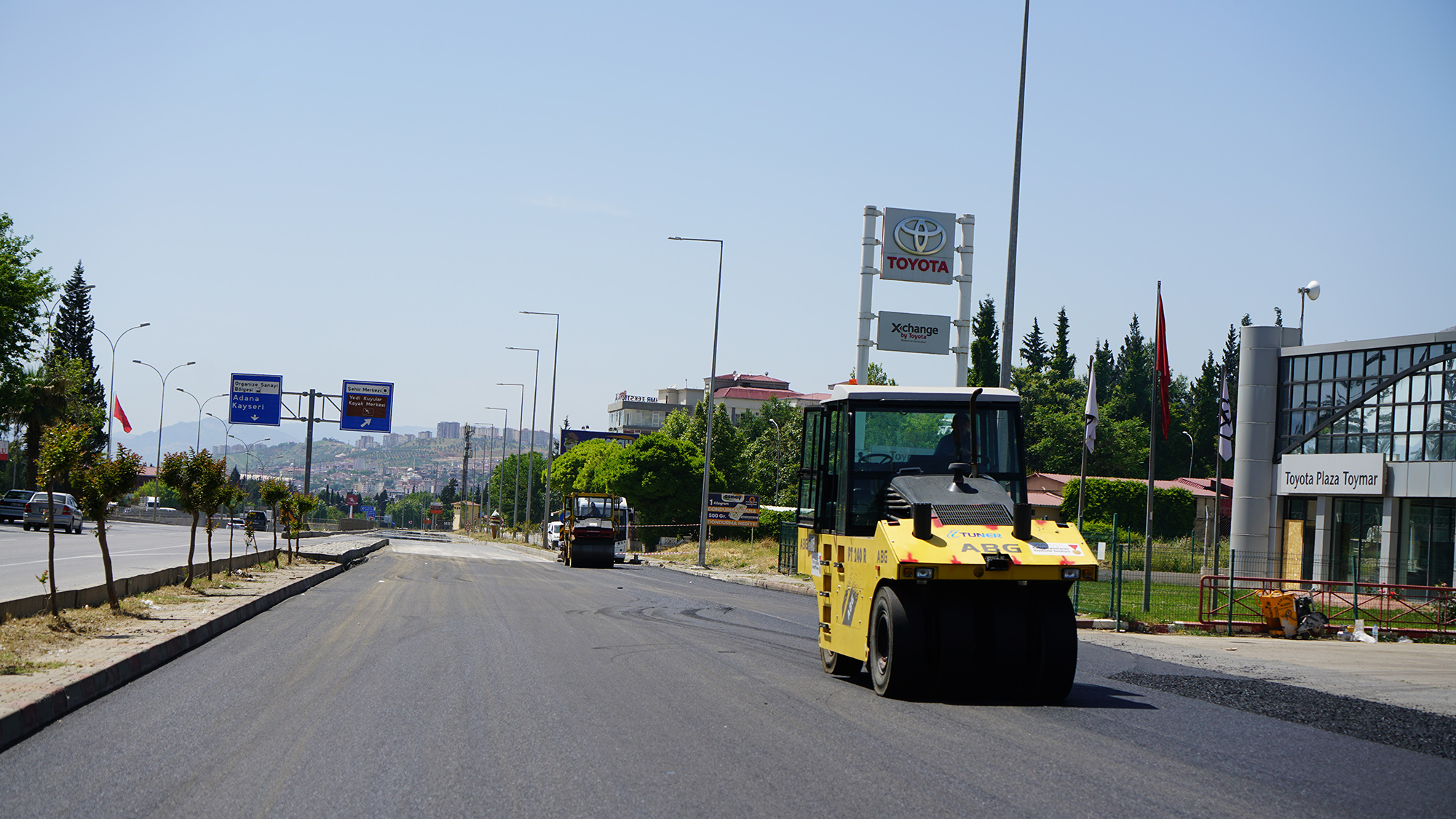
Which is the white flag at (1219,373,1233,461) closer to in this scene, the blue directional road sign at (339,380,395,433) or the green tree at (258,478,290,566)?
the green tree at (258,478,290,566)

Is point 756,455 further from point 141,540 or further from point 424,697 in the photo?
point 424,697

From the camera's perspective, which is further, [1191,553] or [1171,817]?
[1191,553]

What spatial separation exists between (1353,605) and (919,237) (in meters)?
12.1

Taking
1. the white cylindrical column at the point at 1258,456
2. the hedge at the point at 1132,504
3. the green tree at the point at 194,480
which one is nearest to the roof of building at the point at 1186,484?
the hedge at the point at 1132,504

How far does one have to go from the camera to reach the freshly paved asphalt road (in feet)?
21.1

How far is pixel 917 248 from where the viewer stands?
2784 centimetres

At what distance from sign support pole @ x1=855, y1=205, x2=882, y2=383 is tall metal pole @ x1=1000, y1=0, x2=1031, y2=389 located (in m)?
5.45

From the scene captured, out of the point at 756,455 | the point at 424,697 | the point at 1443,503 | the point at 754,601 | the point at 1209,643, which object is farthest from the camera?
the point at 756,455

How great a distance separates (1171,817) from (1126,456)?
9562 centimetres

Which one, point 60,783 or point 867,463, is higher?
point 867,463

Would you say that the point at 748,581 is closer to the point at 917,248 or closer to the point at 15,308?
the point at 917,248

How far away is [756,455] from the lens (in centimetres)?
10438

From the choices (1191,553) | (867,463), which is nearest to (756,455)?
(1191,553)

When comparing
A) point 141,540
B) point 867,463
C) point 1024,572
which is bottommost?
point 141,540
